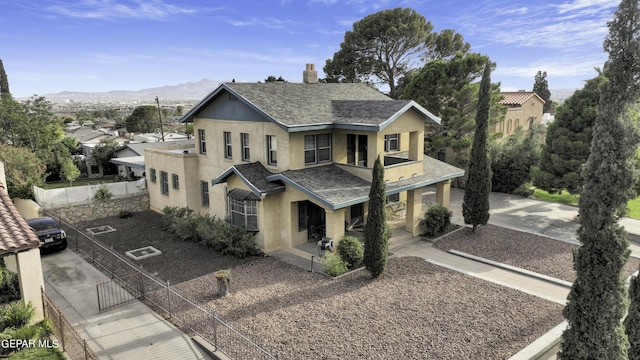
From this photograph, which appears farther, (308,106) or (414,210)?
(308,106)

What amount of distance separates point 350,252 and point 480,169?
7.97 m

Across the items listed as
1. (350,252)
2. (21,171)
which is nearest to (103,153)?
(21,171)

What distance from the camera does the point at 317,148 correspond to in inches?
770

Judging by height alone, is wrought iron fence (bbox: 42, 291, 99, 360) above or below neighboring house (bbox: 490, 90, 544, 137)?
below

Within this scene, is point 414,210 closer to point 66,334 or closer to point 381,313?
point 381,313

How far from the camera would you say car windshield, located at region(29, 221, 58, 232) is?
18.3 m

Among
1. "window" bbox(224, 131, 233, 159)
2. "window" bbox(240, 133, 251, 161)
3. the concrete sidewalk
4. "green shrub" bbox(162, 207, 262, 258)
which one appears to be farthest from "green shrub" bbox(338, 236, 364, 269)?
"window" bbox(224, 131, 233, 159)

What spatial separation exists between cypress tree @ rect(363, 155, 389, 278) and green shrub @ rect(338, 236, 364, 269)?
1.09 metres

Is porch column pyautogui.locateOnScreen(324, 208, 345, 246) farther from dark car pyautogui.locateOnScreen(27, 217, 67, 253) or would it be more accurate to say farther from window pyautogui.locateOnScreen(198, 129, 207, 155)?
dark car pyautogui.locateOnScreen(27, 217, 67, 253)

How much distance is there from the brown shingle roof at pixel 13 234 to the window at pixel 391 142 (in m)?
16.9

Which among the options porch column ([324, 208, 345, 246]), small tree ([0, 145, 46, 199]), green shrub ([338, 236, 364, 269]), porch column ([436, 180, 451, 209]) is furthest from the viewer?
small tree ([0, 145, 46, 199])

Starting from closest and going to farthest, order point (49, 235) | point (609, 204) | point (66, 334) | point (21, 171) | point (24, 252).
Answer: point (609, 204) < point (24, 252) < point (66, 334) < point (49, 235) < point (21, 171)

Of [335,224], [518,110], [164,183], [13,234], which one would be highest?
[518,110]

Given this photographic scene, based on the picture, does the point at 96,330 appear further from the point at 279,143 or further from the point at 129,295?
the point at 279,143
